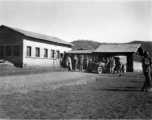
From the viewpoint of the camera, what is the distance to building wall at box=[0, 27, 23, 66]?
69.7ft

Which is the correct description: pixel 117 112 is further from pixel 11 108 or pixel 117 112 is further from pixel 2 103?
pixel 2 103

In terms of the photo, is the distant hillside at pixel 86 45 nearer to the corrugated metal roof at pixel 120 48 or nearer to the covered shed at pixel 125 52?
the corrugated metal roof at pixel 120 48

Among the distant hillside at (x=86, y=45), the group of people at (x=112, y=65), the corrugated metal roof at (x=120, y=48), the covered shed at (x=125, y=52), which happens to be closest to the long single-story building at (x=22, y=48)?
the covered shed at (x=125, y=52)

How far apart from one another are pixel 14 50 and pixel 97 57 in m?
12.6

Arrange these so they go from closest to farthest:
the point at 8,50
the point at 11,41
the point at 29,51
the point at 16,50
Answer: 1. the point at 16,50
2. the point at 11,41
3. the point at 8,50
4. the point at 29,51

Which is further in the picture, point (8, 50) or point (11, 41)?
point (8, 50)

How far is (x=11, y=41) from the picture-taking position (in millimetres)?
21891

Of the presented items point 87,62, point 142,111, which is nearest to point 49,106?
point 142,111

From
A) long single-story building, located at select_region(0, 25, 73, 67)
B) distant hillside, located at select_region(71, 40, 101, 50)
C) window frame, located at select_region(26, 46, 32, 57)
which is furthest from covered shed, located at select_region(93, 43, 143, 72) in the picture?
distant hillside, located at select_region(71, 40, 101, 50)

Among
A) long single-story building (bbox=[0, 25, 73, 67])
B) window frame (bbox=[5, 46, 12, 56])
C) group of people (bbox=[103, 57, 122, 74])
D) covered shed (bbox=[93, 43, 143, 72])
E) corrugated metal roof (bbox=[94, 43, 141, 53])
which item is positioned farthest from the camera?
corrugated metal roof (bbox=[94, 43, 141, 53])

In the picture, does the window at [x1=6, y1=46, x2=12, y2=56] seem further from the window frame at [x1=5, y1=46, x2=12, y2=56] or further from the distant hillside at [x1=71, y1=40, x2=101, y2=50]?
the distant hillside at [x1=71, y1=40, x2=101, y2=50]

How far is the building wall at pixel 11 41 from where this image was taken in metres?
21.3

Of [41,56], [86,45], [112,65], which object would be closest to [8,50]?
[41,56]

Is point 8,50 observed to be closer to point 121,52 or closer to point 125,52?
point 121,52
